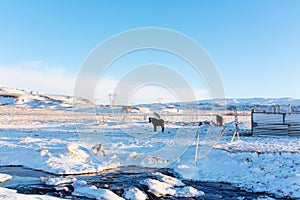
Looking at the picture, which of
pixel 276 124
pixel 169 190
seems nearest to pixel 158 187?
pixel 169 190

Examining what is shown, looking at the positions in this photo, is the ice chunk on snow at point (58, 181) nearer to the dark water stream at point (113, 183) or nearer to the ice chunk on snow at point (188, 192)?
the dark water stream at point (113, 183)

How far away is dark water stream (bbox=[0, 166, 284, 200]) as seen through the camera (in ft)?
26.1

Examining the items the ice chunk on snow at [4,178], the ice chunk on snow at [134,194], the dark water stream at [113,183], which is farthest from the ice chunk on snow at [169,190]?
the ice chunk on snow at [4,178]

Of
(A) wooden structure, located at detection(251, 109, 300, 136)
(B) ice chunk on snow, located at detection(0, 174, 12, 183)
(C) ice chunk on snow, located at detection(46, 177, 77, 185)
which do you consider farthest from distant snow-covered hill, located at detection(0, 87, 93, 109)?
(C) ice chunk on snow, located at detection(46, 177, 77, 185)

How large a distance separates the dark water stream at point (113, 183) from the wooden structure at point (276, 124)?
1215 cm

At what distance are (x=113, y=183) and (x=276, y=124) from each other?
51.7 ft

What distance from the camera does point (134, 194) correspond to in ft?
25.7

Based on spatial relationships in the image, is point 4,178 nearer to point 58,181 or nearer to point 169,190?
point 58,181

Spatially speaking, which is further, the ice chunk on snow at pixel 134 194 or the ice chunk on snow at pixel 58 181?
the ice chunk on snow at pixel 58 181

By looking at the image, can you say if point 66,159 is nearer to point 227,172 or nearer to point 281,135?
point 227,172

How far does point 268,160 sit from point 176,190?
4378 millimetres

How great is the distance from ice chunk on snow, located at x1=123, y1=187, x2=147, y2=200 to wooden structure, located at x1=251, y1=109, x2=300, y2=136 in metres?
14.8

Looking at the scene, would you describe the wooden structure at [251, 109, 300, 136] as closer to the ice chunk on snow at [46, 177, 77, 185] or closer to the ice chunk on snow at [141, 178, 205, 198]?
the ice chunk on snow at [141, 178, 205, 198]

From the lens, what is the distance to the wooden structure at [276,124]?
66.8ft
